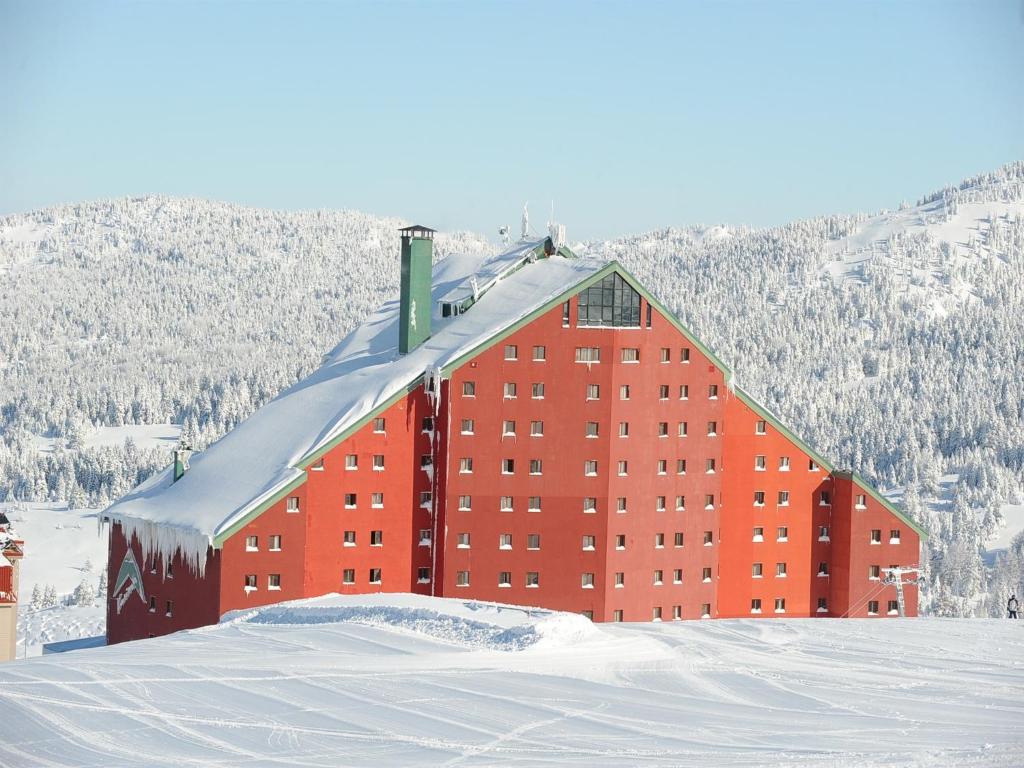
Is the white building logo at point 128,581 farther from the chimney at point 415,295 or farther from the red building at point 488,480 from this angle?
the chimney at point 415,295

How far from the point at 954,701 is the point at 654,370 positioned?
1077 inches

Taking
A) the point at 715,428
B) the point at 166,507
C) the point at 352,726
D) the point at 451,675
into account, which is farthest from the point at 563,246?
the point at 352,726

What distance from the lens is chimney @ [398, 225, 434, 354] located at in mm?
70500

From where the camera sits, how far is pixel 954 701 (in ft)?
140

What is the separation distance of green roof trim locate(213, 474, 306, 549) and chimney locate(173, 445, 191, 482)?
8376 mm

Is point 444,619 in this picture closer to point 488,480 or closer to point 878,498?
point 488,480

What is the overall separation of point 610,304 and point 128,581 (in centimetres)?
2401

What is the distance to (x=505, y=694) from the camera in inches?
1646

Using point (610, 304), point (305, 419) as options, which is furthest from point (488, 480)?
point (610, 304)

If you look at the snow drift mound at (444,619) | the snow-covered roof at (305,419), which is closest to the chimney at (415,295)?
the snow-covered roof at (305,419)

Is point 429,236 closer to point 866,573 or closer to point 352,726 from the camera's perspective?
point 866,573

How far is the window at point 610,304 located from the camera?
6706cm

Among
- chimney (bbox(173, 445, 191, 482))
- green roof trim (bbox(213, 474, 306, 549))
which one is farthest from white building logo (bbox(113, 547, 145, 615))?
green roof trim (bbox(213, 474, 306, 549))

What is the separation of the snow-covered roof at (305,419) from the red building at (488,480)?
133mm
